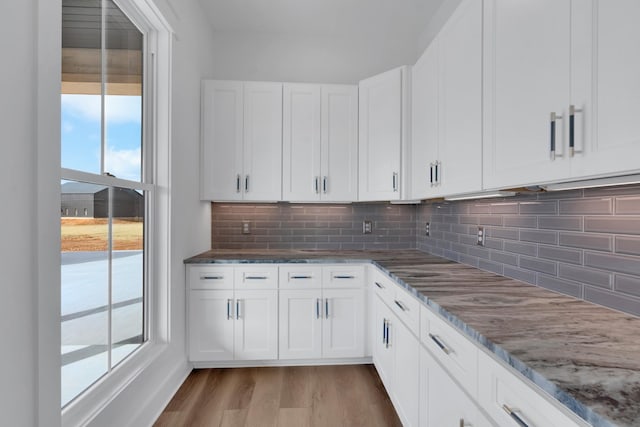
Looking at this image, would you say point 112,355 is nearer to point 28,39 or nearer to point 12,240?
point 12,240

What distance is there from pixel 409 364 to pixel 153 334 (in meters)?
1.57

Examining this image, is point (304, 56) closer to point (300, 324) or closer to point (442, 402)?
point (300, 324)

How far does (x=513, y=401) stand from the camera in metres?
0.80

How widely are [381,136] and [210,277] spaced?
179 cm

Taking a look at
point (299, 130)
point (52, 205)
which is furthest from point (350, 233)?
point (52, 205)

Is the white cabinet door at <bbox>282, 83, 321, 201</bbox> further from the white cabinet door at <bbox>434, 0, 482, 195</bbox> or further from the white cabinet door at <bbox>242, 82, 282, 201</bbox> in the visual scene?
the white cabinet door at <bbox>434, 0, 482, 195</bbox>

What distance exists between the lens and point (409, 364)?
1.62 meters

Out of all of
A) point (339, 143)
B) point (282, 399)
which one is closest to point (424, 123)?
point (339, 143)

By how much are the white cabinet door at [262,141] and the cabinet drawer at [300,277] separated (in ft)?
2.21

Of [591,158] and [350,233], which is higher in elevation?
[591,158]

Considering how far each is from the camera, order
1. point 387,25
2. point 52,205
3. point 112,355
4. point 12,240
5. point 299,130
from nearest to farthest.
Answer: point 12,240 < point 52,205 < point 112,355 < point 299,130 < point 387,25

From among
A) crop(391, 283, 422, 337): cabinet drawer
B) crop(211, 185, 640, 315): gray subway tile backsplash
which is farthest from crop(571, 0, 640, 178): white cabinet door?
crop(391, 283, 422, 337): cabinet drawer

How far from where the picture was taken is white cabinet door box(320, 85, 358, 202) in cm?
278

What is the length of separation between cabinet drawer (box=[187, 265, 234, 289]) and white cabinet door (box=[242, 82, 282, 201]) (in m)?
0.67
